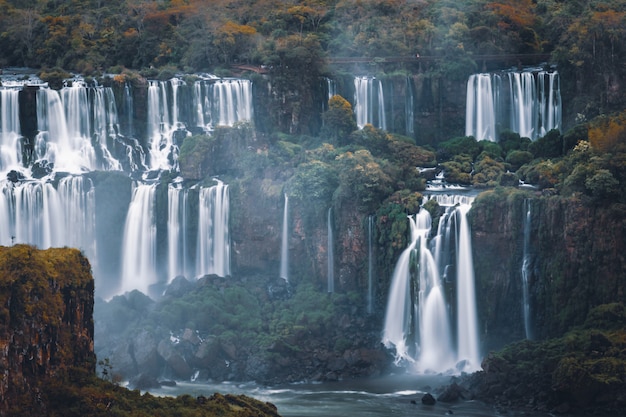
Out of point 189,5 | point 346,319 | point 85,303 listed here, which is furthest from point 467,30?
point 85,303

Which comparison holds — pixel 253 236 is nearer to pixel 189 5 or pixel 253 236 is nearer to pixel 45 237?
pixel 45 237

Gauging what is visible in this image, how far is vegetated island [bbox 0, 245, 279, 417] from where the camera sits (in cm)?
5600

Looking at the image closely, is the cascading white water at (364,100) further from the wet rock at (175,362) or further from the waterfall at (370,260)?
the wet rock at (175,362)

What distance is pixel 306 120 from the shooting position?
91312 millimetres

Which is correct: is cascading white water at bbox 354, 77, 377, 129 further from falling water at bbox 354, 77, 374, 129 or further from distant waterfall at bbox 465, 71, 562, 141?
distant waterfall at bbox 465, 71, 562, 141

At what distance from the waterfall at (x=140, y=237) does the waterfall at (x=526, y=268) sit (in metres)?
20.8

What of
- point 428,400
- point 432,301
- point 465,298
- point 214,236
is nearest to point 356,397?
point 428,400

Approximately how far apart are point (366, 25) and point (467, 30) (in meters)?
7.13

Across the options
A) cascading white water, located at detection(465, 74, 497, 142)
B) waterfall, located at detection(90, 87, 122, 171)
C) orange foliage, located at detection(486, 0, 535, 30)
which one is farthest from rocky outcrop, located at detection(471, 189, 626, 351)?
orange foliage, located at detection(486, 0, 535, 30)

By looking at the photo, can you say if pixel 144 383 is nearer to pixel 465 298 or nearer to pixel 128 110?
pixel 465 298

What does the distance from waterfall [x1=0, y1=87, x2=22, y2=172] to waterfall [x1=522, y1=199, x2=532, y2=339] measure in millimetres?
30248

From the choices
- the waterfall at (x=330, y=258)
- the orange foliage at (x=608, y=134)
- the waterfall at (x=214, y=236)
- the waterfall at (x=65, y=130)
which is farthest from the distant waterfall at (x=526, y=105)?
the waterfall at (x=65, y=130)

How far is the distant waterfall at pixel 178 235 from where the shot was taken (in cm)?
8388

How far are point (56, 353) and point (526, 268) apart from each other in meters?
26.0
